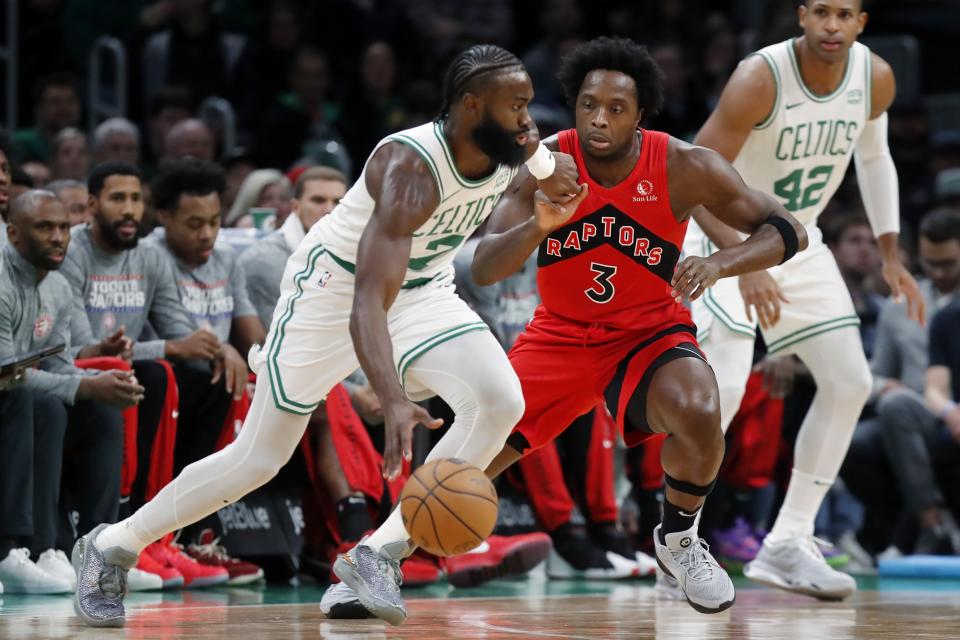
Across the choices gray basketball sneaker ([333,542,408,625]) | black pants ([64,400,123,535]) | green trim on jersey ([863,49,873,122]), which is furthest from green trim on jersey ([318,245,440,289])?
green trim on jersey ([863,49,873,122])

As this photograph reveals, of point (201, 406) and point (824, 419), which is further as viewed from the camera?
point (201, 406)

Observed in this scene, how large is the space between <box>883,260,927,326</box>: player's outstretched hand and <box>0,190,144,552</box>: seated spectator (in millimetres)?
3226

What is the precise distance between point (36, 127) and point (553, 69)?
396cm

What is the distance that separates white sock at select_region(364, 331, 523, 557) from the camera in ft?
17.0

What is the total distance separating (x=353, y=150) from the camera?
455 inches

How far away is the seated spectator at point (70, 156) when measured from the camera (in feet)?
31.2

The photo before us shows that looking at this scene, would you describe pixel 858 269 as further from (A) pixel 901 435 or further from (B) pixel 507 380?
(B) pixel 507 380

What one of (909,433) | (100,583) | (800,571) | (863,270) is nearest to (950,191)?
(863,270)

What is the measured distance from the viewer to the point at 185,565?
6934 mm

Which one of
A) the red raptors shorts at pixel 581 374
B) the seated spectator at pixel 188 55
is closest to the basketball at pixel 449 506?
the red raptors shorts at pixel 581 374

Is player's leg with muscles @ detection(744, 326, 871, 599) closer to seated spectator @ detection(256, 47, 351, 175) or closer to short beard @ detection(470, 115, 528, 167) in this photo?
short beard @ detection(470, 115, 528, 167)

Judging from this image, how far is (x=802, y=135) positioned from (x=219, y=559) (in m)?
3.15

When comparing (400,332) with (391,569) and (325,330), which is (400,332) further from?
(391,569)

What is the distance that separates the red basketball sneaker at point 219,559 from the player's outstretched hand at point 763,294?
8.65 ft
